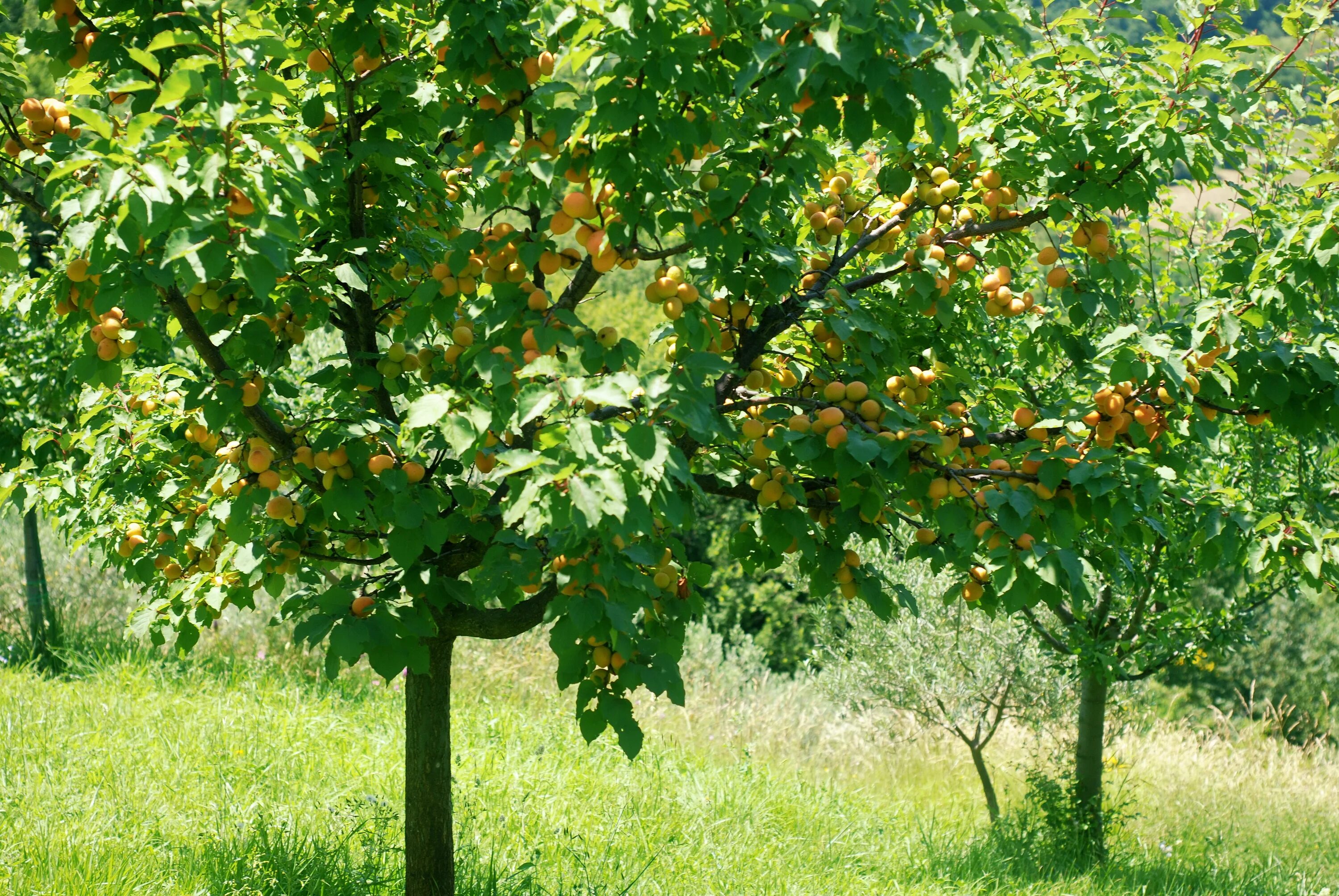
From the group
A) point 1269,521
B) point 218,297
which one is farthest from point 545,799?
point 1269,521

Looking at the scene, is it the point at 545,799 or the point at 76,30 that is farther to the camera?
the point at 545,799

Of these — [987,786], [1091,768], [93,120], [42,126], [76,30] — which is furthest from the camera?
[987,786]

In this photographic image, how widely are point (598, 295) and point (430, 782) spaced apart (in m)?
1.73

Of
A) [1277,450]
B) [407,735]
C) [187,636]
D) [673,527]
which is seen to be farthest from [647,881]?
[1277,450]

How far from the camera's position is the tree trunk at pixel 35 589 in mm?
8062

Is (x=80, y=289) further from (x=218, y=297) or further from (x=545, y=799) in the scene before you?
(x=545, y=799)

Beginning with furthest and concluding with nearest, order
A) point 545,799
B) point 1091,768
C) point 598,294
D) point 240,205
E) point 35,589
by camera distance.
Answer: point 35,589, point 1091,768, point 545,799, point 598,294, point 240,205

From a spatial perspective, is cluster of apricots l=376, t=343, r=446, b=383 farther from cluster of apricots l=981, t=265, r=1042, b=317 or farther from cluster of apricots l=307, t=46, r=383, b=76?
cluster of apricots l=981, t=265, r=1042, b=317

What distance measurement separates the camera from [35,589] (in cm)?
833

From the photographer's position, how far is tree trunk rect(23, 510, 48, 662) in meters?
8.06

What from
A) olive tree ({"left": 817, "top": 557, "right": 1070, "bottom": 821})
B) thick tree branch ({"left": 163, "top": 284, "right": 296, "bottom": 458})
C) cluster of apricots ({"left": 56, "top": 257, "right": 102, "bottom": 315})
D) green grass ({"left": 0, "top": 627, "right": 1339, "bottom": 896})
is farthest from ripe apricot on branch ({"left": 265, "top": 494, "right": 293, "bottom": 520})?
olive tree ({"left": 817, "top": 557, "right": 1070, "bottom": 821})

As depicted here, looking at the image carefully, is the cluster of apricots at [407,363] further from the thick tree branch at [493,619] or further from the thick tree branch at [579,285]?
the thick tree branch at [493,619]

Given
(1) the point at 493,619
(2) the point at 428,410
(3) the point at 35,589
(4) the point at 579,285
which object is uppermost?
(4) the point at 579,285

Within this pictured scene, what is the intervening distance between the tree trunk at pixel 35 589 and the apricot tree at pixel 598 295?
544 cm
